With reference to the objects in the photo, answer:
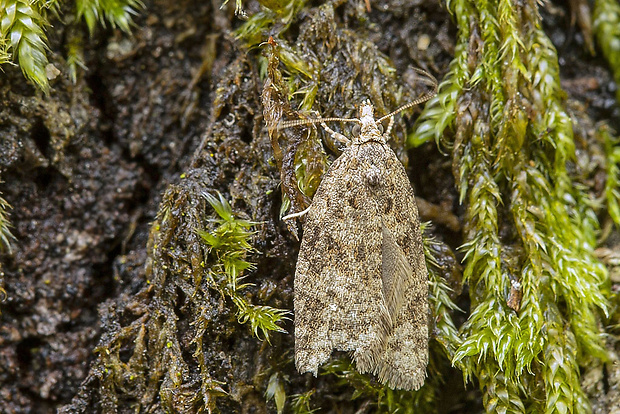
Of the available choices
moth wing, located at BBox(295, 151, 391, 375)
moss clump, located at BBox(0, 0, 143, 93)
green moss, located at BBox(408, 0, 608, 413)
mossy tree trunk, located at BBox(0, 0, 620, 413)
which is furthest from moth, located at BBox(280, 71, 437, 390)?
moss clump, located at BBox(0, 0, 143, 93)

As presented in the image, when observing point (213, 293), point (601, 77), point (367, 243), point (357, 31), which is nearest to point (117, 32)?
point (357, 31)

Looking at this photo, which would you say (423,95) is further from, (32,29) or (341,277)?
(32,29)

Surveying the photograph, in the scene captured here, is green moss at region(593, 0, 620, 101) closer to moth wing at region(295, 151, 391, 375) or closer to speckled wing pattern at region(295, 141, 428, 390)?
speckled wing pattern at region(295, 141, 428, 390)

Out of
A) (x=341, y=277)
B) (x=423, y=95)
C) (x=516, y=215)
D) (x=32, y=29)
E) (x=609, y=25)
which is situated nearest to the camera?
(x=32, y=29)

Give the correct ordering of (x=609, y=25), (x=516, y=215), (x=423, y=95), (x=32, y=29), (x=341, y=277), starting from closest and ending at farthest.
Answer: (x=32, y=29)
(x=341, y=277)
(x=516, y=215)
(x=423, y=95)
(x=609, y=25)

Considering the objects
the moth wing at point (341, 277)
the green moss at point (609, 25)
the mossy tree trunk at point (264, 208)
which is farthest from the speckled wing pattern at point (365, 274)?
the green moss at point (609, 25)

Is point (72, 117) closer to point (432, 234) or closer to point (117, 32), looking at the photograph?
point (117, 32)

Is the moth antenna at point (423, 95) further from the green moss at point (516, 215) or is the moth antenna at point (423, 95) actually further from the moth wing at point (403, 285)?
the moth wing at point (403, 285)

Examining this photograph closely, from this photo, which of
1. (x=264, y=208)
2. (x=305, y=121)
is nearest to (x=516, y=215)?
(x=305, y=121)
